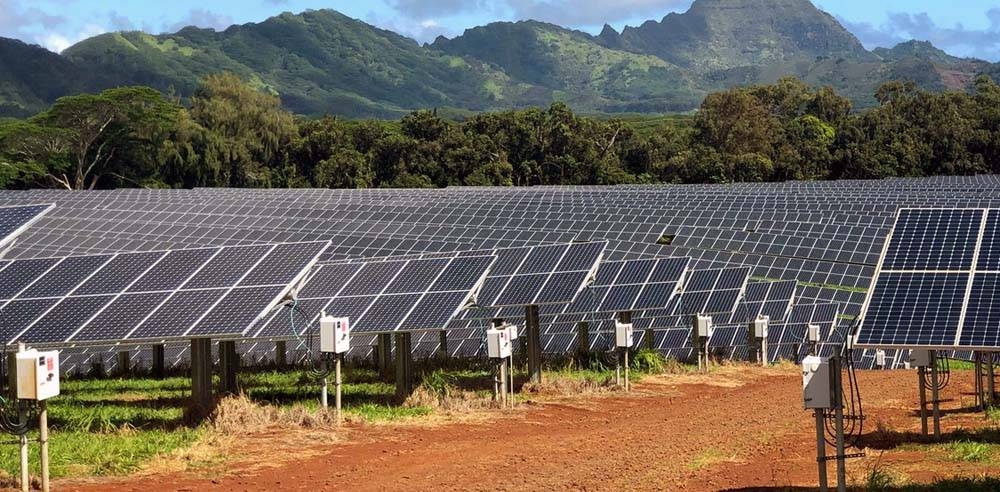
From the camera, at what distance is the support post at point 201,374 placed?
16578mm

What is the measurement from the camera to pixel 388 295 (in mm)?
19672

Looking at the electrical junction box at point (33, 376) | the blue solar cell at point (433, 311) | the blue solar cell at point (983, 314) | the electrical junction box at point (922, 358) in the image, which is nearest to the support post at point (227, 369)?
the blue solar cell at point (433, 311)

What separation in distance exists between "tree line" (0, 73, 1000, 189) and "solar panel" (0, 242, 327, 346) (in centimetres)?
6332

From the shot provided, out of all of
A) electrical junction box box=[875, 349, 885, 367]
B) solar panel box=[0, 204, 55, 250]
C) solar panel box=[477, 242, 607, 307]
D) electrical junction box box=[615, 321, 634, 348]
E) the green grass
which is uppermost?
solar panel box=[0, 204, 55, 250]

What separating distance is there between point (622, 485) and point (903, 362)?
1881cm

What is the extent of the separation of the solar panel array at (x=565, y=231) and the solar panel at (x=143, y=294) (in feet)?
36.3

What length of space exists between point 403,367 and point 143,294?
4.21 meters

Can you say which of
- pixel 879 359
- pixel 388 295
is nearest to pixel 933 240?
pixel 388 295

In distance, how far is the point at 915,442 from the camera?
14.6 meters

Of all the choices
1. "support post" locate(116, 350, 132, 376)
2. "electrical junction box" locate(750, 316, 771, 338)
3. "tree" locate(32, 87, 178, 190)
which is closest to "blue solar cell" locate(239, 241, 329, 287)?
"support post" locate(116, 350, 132, 376)

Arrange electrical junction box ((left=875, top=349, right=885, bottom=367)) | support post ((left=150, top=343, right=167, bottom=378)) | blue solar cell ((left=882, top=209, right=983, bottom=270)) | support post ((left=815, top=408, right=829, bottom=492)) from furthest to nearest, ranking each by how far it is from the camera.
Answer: electrical junction box ((left=875, top=349, right=885, bottom=367)), support post ((left=150, top=343, right=167, bottom=378)), blue solar cell ((left=882, top=209, right=983, bottom=270)), support post ((left=815, top=408, right=829, bottom=492))

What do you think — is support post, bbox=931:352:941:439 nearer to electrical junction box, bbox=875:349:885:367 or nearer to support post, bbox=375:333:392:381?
support post, bbox=375:333:392:381

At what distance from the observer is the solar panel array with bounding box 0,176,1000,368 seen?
1341 inches

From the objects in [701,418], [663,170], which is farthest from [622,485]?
[663,170]
